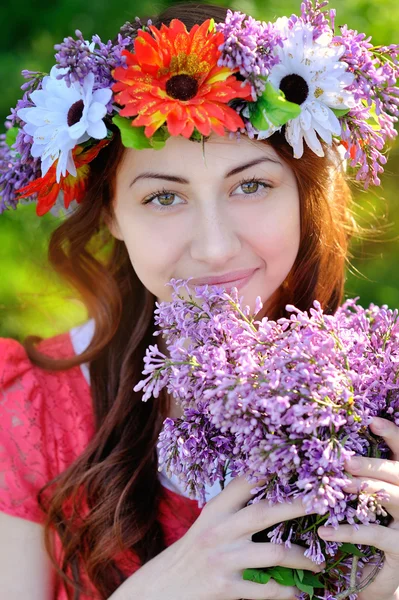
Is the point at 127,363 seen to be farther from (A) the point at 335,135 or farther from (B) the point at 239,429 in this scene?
(B) the point at 239,429

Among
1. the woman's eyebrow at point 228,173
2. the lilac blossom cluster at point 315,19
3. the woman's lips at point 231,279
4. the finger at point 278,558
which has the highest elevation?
the lilac blossom cluster at point 315,19

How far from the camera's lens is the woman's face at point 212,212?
1821 millimetres

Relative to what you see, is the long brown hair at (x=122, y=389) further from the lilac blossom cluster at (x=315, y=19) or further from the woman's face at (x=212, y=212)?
the lilac blossom cluster at (x=315, y=19)

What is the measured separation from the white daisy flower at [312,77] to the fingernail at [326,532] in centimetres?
86

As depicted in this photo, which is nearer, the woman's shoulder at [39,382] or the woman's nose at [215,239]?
the woman's nose at [215,239]

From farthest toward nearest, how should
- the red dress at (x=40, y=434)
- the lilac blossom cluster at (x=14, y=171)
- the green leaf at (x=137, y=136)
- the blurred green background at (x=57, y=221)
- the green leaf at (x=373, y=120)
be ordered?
the blurred green background at (x=57, y=221), the red dress at (x=40, y=434), the lilac blossom cluster at (x=14, y=171), the green leaf at (x=373, y=120), the green leaf at (x=137, y=136)

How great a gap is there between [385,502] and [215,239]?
2.26ft

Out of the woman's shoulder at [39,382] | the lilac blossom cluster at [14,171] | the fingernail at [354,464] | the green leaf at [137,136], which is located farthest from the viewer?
the woman's shoulder at [39,382]

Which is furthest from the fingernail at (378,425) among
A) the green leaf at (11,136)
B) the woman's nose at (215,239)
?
the green leaf at (11,136)

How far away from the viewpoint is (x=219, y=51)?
1.68 m

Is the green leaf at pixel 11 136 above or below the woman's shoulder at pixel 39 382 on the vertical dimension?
above

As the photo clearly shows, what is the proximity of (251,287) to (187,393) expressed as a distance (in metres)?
0.59

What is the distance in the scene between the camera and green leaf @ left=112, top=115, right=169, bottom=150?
1770mm

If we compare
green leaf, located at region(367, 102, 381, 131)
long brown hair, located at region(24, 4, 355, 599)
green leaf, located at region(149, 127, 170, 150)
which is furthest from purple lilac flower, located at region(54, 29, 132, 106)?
green leaf, located at region(367, 102, 381, 131)
